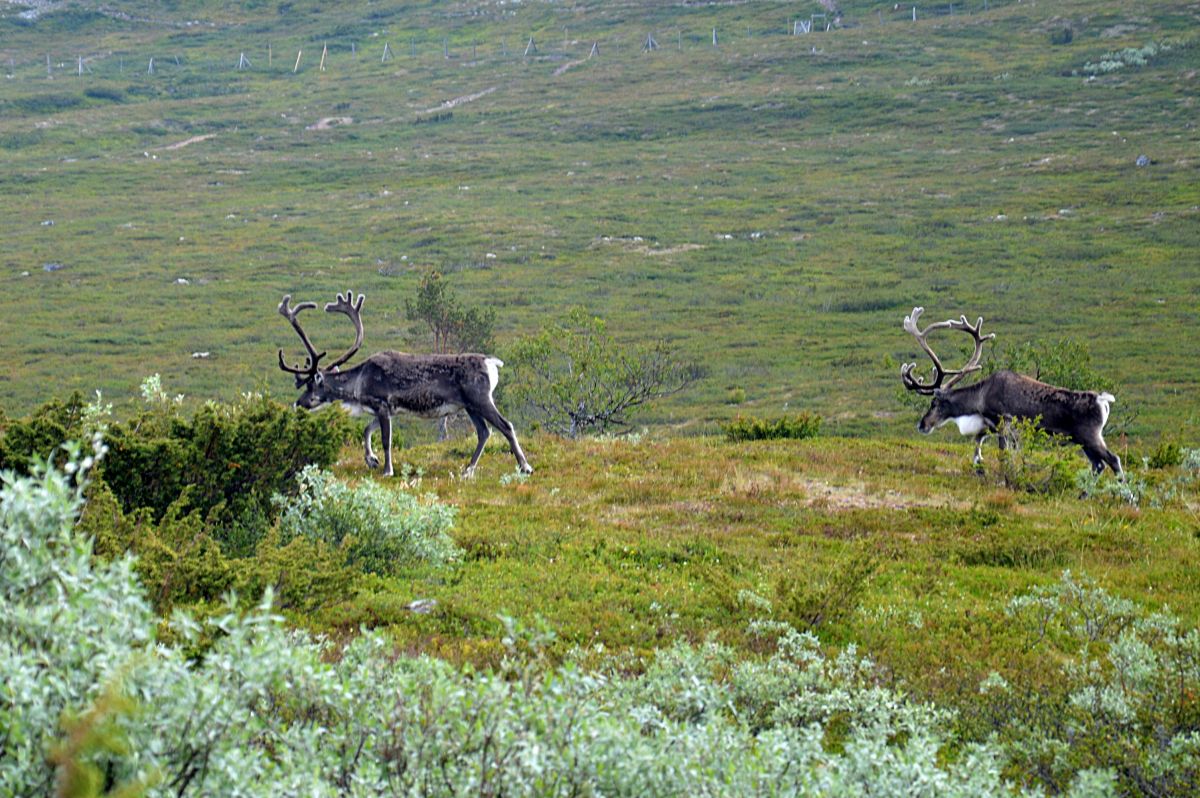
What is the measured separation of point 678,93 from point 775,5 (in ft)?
144

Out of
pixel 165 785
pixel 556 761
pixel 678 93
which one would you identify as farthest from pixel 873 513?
pixel 678 93

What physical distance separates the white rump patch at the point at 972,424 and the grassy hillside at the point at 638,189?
395 inches

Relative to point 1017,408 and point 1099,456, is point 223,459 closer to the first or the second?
point 1017,408

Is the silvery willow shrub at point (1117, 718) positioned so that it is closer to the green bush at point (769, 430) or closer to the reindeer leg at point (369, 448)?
the reindeer leg at point (369, 448)

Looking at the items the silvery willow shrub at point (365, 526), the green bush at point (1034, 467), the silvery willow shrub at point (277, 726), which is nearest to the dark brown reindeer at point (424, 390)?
the silvery willow shrub at point (365, 526)

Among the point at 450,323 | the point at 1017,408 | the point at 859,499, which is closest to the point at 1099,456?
the point at 1017,408

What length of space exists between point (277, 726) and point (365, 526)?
6.88 metres

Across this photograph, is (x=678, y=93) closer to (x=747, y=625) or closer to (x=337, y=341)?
(x=337, y=341)

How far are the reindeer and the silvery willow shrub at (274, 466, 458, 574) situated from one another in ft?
29.0

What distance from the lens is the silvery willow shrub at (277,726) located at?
125 inches

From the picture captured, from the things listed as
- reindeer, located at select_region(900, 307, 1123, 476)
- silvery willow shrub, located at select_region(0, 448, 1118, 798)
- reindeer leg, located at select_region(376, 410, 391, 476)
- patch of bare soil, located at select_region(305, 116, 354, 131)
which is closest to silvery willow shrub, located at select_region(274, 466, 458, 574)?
reindeer leg, located at select_region(376, 410, 391, 476)

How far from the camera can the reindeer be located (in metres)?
15.5

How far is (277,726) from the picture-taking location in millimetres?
3969

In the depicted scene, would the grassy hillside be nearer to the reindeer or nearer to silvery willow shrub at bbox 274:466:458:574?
silvery willow shrub at bbox 274:466:458:574
